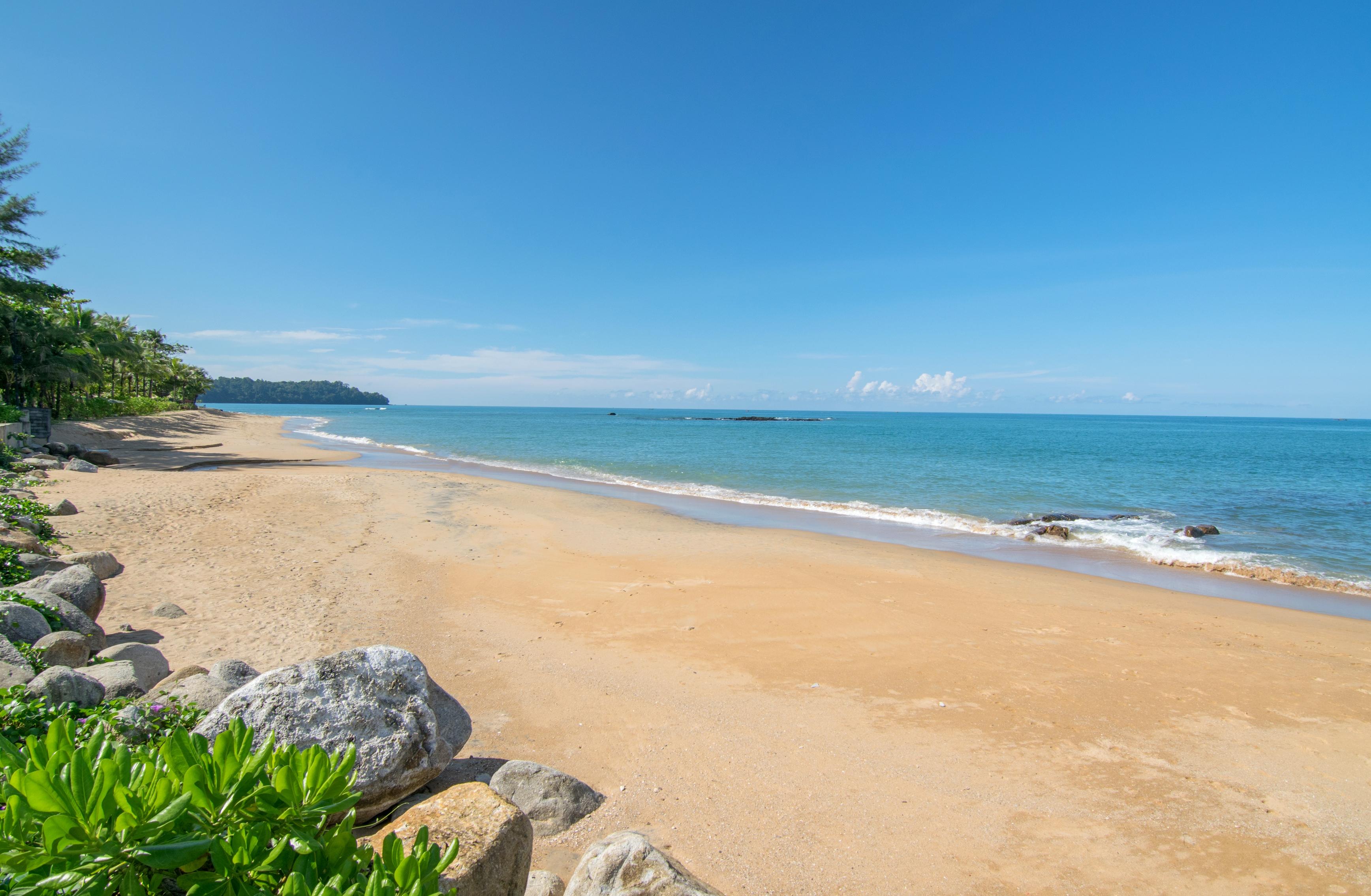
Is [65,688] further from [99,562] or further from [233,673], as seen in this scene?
[99,562]

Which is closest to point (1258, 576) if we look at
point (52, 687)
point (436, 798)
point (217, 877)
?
point (436, 798)

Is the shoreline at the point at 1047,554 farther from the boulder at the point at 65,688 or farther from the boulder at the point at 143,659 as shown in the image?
the boulder at the point at 65,688

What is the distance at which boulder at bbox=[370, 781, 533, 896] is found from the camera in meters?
2.69

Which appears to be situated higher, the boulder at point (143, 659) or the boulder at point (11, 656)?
the boulder at point (11, 656)

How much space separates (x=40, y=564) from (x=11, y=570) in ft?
1.92

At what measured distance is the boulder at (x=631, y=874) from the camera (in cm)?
301

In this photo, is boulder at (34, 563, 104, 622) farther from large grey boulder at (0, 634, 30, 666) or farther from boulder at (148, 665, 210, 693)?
large grey boulder at (0, 634, 30, 666)

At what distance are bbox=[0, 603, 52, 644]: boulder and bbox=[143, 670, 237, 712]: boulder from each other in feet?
4.43

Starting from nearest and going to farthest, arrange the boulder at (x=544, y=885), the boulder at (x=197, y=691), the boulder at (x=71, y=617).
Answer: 1. the boulder at (x=544, y=885)
2. the boulder at (x=197, y=691)
3. the boulder at (x=71, y=617)

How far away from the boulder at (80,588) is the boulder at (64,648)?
1.37 meters

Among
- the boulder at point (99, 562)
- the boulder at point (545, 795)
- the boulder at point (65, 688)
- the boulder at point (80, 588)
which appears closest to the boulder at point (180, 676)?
the boulder at point (65, 688)

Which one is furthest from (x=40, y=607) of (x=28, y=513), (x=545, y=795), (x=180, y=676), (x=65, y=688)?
(x=28, y=513)

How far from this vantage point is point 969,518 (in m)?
19.2

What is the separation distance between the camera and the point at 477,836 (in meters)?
2.80
